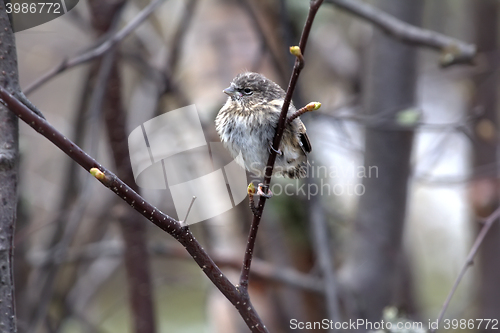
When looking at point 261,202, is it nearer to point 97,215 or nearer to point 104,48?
point 104,48

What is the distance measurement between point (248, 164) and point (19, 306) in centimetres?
233

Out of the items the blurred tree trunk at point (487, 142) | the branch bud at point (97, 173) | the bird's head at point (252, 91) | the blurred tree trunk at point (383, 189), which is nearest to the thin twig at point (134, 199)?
the branch bud at point (97, 173)

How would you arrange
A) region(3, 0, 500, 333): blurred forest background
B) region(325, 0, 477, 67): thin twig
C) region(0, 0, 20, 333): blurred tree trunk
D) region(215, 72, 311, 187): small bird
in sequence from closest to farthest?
region(0, 0, 20, 333): blurred tree trunk < region(215, 72, 311, 187): small bird < region(325, 0, 477, 67): thin twig < region(3, 0, 500, 333): blurred forest background

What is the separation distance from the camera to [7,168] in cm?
151

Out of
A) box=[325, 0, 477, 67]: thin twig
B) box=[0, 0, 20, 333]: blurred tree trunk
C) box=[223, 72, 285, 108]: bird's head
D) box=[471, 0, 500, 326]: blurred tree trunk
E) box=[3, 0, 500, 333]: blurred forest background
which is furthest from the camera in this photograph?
box=[471, 0, 500, 326]: blurred tree trunk

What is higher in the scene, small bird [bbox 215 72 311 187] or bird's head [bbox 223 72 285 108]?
bird's head [bbox 223 72 285 108]

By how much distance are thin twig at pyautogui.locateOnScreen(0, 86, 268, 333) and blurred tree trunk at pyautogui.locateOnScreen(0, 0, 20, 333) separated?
352mm

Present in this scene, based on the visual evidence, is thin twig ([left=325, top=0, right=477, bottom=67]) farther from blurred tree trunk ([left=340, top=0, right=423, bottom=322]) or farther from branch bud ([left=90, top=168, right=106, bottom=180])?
branch bud ([left=90, top=168, right=106, bottom=180])

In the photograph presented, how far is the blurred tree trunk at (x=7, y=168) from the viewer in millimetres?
1467

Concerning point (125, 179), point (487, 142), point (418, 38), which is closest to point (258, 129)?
point (125, 179)

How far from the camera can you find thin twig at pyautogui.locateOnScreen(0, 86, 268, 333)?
117cm

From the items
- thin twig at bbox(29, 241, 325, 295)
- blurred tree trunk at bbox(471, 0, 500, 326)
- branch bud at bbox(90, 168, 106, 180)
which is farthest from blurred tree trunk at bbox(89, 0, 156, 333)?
blurred tree trunk at bbox(471, 0, 500, 326)

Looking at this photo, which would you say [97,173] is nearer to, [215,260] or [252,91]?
[252,91]

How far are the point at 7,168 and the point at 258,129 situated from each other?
0.94 m
